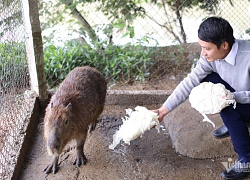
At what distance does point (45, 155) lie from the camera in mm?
3826

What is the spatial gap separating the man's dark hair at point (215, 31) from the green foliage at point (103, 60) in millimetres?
2256

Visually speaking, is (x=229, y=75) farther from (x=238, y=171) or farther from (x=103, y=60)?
(x=103, y=60)

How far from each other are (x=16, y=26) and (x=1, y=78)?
64 cm

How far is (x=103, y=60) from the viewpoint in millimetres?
5277

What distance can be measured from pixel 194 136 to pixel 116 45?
2305mm

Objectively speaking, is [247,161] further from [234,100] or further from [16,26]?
[16,26]

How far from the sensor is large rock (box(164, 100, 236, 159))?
12.2 feet

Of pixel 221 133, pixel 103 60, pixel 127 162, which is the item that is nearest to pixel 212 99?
A: pixel 221 133

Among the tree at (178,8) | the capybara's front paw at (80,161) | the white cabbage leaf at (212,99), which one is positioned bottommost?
the capybara's front paw at (80,161)

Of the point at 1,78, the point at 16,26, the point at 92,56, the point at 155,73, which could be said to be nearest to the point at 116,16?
the point at 92,56

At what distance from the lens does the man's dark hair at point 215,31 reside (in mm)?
2918

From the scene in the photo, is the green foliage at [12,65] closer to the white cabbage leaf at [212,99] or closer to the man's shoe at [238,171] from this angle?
the white cabbage leaf at [212,99]

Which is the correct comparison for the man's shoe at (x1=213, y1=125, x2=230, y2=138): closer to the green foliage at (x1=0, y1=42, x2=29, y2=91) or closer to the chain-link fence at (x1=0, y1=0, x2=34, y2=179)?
the chain-link fence at (x1=0, y1=0, x2=34, y2=179)

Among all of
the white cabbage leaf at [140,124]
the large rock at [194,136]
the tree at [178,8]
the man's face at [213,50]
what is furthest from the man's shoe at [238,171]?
the tree at [178,8]
